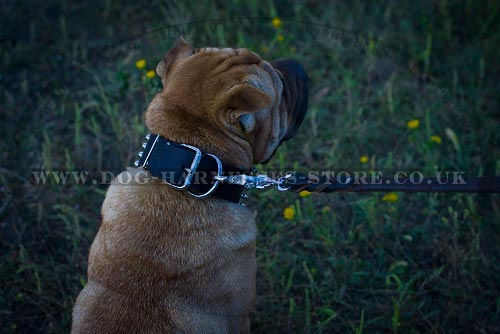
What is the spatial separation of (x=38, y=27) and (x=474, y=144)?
4344mm

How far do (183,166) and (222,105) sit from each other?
33cm

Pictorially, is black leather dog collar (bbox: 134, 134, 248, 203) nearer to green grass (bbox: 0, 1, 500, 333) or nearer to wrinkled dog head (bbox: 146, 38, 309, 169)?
wrinkled dog head (bbox: 146, 38, 309, 169)

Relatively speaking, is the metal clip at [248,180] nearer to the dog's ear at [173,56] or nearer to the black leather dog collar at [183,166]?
the black leather dog collar at [183,166]

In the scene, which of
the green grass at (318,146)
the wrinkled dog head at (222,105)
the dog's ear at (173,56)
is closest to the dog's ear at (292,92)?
the wrinkled dog head at (222,105)

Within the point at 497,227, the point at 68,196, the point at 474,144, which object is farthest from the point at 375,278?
the point at 68,196

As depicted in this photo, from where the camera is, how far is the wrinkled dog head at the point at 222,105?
2.30m

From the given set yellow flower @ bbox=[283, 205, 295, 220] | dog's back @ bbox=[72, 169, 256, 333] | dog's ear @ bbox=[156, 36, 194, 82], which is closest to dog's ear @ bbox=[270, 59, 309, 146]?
dog's ear @ bbox=[156, 36, 194, 82]

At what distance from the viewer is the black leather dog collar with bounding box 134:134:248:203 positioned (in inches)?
88.9

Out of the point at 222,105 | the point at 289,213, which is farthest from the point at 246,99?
the point at 289,213

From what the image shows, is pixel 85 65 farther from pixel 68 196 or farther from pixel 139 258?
pixel 139 258

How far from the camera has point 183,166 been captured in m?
2.26

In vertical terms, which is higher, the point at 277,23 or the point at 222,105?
the point at 277,23

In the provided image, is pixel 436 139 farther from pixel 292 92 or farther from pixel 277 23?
pixel 277 23

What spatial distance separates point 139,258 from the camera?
2.30m
